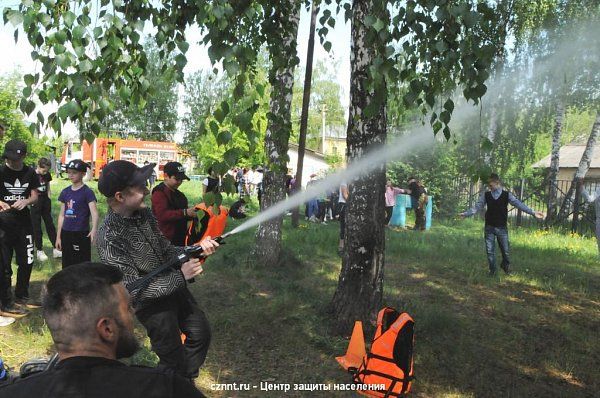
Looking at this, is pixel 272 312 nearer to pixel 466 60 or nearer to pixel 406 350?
pixel 406 350

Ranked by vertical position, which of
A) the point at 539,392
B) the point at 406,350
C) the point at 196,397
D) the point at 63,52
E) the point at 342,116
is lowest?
the point at 539,392

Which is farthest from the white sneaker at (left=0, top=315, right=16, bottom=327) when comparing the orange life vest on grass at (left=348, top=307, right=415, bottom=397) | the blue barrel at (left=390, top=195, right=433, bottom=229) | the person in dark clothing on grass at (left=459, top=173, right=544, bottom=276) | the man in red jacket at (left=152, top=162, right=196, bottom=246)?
the blue barrel at (left=390, top=195, right=433, bottom=229)

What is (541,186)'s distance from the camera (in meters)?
18.5

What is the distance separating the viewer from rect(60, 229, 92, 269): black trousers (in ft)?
20.2

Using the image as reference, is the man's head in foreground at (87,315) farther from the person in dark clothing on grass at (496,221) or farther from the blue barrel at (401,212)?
the blue barrel at (401,212)

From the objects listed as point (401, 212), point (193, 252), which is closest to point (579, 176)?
point (401, 212)

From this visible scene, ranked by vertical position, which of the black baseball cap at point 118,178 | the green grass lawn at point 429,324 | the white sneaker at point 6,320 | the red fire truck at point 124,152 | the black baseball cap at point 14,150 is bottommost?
the white sneaker at point 6,320

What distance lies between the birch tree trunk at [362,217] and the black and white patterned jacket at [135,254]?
2.44 meters

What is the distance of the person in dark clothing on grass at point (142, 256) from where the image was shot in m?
3.14

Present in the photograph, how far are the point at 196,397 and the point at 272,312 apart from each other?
15.2 ft

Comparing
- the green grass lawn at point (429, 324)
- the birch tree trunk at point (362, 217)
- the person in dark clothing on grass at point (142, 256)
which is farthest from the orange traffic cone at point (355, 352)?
the person in dark clothing on grass at point (142, 256)

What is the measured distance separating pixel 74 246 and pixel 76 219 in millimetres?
362

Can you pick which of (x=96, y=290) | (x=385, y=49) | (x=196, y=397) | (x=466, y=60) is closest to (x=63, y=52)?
(x=96, y=290)

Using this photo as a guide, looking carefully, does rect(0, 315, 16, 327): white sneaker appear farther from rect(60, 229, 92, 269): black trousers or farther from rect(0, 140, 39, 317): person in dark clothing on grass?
rect(60, 229, 92, 269): black trousers
